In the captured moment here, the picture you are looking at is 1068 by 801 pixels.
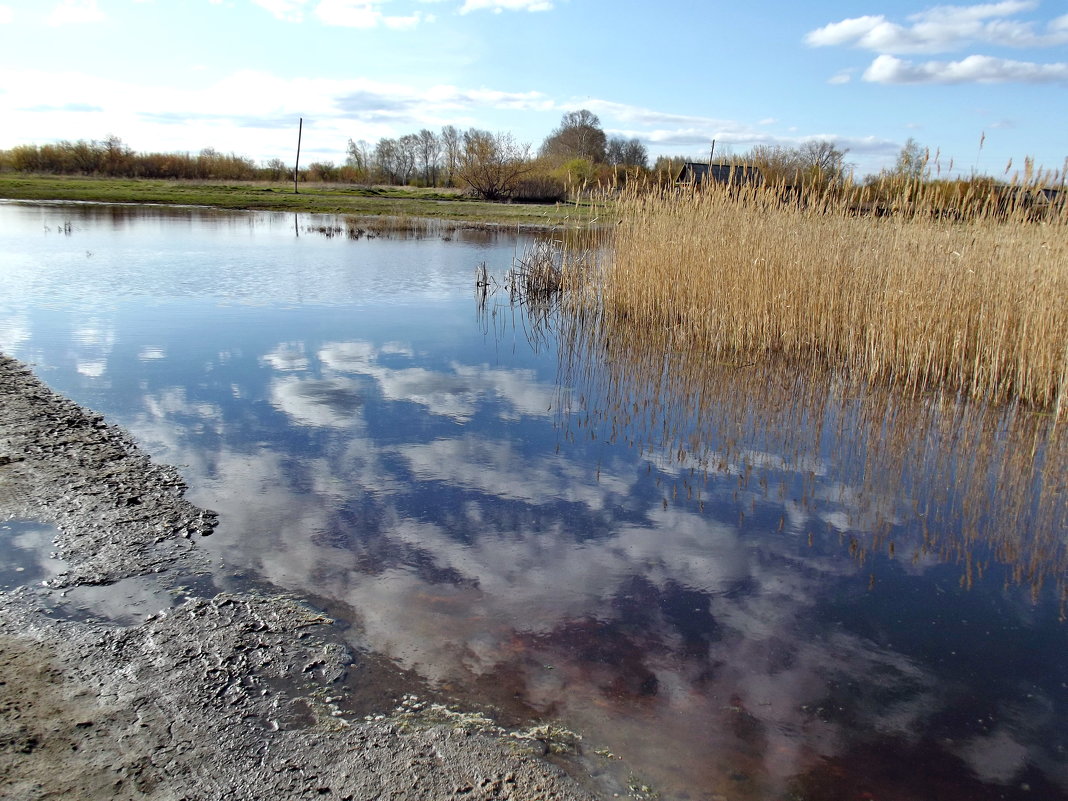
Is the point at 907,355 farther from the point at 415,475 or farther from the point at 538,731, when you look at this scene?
the point at 538,731

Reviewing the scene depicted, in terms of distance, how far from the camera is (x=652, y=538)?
12.2 feet

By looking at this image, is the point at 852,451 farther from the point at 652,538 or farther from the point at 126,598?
the point at 126,598

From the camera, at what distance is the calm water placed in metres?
2.39

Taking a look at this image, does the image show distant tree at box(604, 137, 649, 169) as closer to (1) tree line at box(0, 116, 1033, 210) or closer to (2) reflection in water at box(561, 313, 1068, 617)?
(1) tree line at box(0, 116, 1033, 210)

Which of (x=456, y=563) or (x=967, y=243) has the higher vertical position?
(x=967, y=243)

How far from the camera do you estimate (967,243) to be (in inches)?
263

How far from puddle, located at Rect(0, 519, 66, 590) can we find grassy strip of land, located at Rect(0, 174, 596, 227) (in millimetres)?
23096

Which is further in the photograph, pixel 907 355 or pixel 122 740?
pixel 907 355

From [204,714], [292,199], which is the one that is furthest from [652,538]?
[292,199]

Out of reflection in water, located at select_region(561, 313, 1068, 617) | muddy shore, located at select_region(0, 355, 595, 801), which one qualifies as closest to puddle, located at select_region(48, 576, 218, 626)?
muddy shore, located at select_region(0, 355, 595, 801)

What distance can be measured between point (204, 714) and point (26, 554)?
4.67 ft

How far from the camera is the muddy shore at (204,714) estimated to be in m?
2.00

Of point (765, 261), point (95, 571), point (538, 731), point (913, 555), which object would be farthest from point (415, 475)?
point (765, 261)

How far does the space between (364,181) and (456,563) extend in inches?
2185
